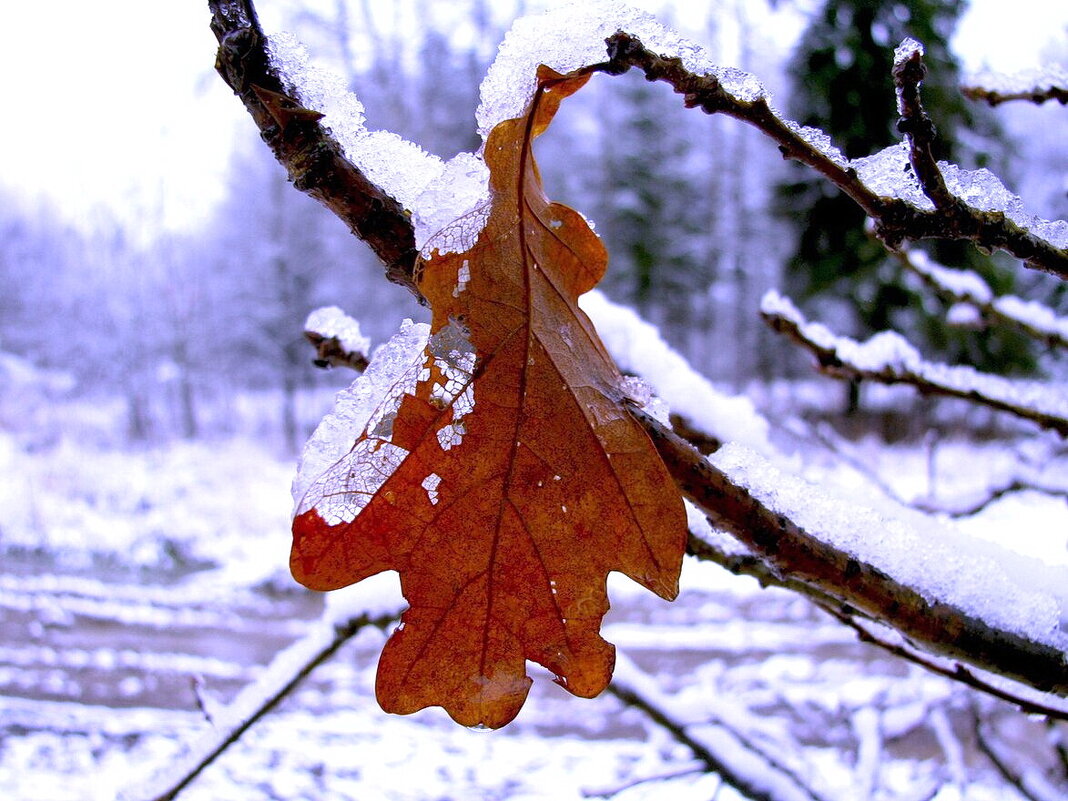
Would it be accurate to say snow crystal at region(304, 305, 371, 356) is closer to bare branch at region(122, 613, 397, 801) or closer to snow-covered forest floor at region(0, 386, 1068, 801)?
bare branch at region(122, 613, 397, 801)

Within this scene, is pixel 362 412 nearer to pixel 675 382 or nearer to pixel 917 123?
pixel 917 123

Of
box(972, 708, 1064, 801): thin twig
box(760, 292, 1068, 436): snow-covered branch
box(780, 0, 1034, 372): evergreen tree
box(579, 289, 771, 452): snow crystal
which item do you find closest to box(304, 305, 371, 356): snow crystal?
box(579, 289, 771, 452): snow crystal

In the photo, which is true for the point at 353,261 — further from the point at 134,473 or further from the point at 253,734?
the point at 253,734

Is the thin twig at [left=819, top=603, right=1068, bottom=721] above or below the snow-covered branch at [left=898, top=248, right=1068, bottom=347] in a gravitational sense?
below

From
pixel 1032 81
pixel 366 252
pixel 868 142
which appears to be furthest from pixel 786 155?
pixel 366 252

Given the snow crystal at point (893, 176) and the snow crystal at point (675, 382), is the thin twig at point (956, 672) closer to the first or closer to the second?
the snow crystal at point (675, 382)

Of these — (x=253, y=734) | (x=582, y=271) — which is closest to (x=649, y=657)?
(x=253, y=734)

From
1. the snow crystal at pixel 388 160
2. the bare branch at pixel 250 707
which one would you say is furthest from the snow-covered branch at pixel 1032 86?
the bare branch at pixel 250 707
